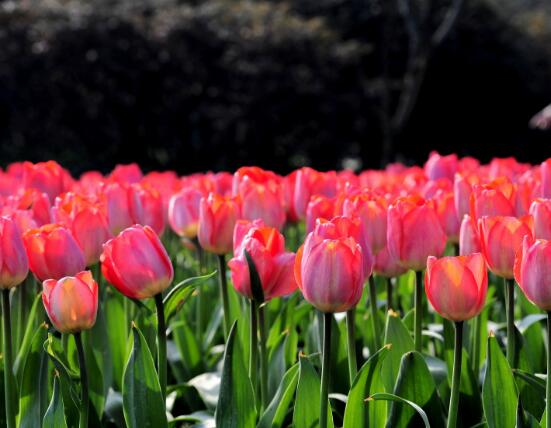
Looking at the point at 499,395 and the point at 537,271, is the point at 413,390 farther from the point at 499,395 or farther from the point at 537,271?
the point at 537,271

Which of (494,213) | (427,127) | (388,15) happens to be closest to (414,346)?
(494,213)

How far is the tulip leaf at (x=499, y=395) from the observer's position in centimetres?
159

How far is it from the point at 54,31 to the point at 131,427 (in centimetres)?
1112

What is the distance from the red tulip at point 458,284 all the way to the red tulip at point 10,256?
0.78 m

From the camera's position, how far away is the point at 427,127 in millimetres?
16969

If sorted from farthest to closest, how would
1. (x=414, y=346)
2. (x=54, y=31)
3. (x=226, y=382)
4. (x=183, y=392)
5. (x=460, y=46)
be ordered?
(x=460, y=46) → (x=54, y=31) → (x=183, y=392) → (x=414, y=346) → (x=226, y=382)

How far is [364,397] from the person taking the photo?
1.58 metres

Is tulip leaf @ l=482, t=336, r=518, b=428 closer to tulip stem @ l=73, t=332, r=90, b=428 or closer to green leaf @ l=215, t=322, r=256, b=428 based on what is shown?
green leaf @ l=215, t=322, r=256, b=428

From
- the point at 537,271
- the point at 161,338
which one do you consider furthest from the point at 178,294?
the point at 537,271

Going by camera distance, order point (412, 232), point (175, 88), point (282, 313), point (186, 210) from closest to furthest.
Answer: point (412, 232)
point (282, 313)
point (186, 210)
point (175, 88)

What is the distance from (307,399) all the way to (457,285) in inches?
14.1

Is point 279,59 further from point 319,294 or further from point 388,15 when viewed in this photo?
point 319,294

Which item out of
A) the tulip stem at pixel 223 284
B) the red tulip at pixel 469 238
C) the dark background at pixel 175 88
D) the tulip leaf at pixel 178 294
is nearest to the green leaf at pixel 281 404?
the tulip leaf at pixel 178 294

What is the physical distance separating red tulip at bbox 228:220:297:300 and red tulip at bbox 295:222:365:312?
0.21 metres
